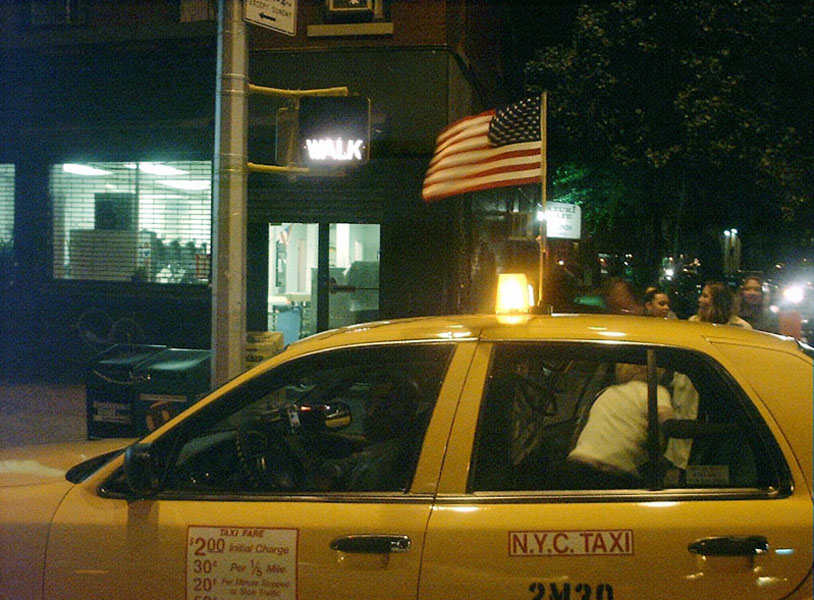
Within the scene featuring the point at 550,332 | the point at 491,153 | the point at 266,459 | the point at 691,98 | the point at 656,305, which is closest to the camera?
Result: the point at 550,332

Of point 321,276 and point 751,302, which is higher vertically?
point 321,276

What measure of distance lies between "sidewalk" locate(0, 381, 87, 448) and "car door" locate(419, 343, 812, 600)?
7.04 metres

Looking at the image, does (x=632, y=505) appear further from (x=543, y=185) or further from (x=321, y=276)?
(x=321, y=276)

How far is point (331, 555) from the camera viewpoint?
274 centimetres

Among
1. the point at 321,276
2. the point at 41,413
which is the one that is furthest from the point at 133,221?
the point at 41,413

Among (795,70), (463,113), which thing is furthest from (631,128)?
(463,113)

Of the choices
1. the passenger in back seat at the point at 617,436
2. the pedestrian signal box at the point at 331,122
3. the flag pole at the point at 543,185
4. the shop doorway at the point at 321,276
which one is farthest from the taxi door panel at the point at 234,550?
the shop doorway at the point at 321,276

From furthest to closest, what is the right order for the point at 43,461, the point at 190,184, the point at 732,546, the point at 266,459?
the point at 190,184 → the point at 43,461 → the point at 266,459 → the point at 732,546

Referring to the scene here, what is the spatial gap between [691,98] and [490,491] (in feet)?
52.0

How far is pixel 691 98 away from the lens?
16891 mm

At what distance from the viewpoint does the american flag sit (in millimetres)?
6246

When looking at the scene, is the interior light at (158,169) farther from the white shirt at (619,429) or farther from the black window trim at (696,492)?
the black window trim at (696,492)

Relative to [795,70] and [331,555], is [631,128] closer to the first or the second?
[795,70]

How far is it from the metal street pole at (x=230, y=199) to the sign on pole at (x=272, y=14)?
0.08 metres
